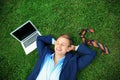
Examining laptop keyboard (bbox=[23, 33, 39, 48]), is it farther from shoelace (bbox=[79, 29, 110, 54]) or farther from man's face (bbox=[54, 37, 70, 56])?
shoelace (bbox=[79, 29, 110, 54])

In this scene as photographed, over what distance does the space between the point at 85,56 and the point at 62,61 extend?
0.33m

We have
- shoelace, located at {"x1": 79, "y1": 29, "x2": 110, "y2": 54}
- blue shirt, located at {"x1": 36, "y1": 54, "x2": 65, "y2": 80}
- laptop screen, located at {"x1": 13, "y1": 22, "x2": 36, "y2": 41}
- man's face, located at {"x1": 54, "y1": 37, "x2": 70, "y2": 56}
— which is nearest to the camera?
man's face, located at {"x1": 54, "y1": 37, "x2": 70, "y2": 56}

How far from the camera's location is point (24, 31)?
3.61m

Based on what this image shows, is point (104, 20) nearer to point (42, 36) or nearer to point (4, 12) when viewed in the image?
point (42, 36)

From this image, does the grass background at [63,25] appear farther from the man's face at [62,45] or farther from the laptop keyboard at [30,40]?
the man's face at [62,45]

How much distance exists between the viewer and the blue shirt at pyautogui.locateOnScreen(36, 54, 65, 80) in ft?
10.8

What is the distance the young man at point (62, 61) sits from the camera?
3252 mm

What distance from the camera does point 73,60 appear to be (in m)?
3.33

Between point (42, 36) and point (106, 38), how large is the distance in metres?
0.95

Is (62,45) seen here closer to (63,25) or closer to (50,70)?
(50,70)

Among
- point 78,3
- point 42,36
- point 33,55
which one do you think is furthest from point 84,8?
point 33,55

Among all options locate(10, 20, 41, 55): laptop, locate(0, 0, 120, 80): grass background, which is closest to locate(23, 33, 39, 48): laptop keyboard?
locate(10, 20, 41, 55): laptop

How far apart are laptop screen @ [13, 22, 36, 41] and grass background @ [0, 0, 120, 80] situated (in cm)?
13

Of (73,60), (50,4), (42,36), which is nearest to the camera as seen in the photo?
(73,60)
